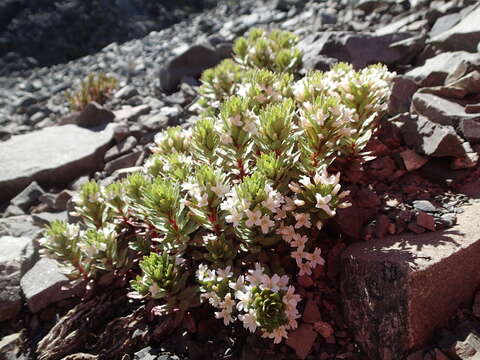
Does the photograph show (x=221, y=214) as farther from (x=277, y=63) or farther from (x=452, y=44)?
(x=452, y=44)

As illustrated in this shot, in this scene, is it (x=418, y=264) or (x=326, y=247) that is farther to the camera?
(x=326, y=247)

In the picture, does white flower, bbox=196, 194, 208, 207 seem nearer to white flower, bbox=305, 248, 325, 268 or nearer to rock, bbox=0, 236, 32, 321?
A: white flower, bbox=305, 248, 325, 268

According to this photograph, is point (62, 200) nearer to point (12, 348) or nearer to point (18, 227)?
point (18, 227)

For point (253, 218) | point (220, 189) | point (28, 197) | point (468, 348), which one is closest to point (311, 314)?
point (253, 218)

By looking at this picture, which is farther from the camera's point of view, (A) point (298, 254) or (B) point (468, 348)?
(A) point (298, 254)

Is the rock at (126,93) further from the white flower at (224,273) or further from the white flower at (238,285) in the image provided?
the white flower at (238,285)

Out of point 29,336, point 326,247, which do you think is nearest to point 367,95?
point 326,247
